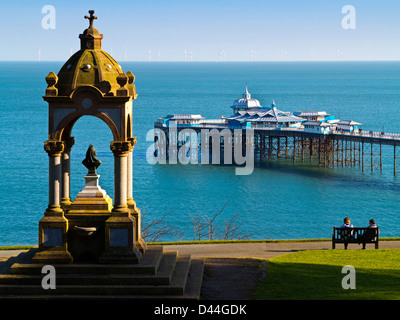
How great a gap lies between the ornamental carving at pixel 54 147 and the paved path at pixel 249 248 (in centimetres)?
532

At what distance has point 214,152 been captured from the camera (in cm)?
9631

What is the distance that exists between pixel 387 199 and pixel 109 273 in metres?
51.9

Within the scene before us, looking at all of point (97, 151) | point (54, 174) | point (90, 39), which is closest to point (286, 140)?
point (97, 151)

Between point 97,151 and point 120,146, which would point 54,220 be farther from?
point 97,151

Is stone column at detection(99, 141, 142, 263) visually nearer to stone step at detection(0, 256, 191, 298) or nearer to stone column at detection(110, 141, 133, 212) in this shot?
stone column at detection(110, 141, 133, 212)

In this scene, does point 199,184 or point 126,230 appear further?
point 199,184

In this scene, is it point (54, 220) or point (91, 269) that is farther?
point (54, 220)

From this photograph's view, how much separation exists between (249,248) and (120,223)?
671 cm

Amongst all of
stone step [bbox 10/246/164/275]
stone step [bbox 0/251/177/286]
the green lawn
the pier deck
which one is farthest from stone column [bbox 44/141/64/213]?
the pier deck

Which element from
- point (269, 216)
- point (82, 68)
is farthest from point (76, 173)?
point (82, 68)

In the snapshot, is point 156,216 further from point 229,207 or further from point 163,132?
point 163,132

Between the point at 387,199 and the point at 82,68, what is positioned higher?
the point at 82,68

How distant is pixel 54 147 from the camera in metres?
19.6

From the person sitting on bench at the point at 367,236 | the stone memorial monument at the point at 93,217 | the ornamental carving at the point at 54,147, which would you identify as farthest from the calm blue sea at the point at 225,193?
the ornamental carving at the point at 54,147
